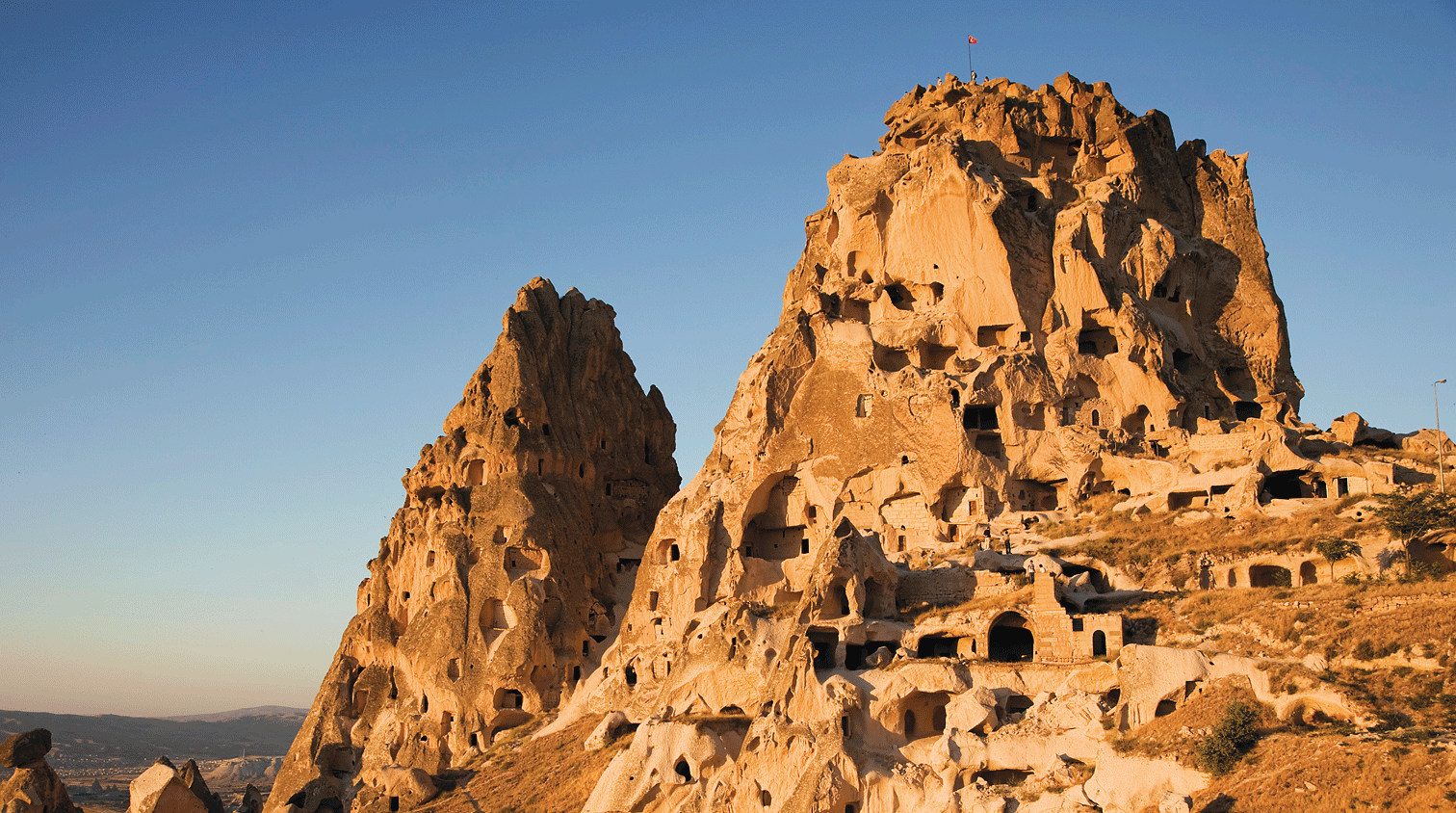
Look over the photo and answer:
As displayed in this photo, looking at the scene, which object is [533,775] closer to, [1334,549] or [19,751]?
[19,751]

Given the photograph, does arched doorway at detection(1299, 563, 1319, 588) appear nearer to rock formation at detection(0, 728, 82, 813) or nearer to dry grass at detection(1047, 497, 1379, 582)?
dry grass at detection(1047, 497, 1379, 582)

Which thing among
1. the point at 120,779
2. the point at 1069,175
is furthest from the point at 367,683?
the point at 120,779

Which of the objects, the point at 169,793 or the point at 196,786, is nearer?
the point at 169,793

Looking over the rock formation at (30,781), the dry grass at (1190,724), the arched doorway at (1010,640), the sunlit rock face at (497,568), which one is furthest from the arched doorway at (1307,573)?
the rock formation at (30,781)

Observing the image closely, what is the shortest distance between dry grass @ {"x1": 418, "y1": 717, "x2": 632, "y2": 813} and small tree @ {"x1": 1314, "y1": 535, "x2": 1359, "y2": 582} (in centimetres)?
2697

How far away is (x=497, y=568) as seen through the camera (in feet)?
239

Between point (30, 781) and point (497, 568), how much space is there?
2204cm

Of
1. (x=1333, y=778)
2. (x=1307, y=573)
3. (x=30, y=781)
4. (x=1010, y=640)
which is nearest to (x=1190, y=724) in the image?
(x=1333, y=778)

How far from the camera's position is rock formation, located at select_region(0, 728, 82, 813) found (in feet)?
200

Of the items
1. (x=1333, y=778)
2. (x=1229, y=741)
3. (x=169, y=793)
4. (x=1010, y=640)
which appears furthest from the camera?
(x=169, y=793)

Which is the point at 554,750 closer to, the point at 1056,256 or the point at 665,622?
the point at 665,622

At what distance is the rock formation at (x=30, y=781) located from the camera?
61031 mm

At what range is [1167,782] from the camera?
4269cm

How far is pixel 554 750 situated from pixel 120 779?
87471 millimetres
